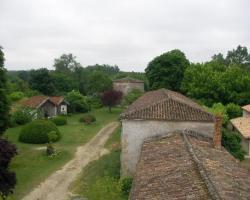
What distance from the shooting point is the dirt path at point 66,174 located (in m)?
23.5

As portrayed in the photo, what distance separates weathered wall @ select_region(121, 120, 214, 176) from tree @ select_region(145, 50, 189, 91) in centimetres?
3456

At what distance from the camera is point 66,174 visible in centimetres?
2800

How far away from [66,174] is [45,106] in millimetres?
29611

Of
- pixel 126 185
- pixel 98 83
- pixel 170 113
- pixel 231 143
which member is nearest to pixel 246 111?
pixel 231 143

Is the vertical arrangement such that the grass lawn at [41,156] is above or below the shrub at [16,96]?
below

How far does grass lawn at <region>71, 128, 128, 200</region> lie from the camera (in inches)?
904

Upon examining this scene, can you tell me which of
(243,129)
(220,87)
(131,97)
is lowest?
(243,129)

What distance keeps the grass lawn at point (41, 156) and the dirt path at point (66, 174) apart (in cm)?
58

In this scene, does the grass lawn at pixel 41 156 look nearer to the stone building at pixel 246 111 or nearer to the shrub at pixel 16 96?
the shrub at pixel 16 96

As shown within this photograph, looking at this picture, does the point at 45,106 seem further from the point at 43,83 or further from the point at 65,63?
the point at 65,63

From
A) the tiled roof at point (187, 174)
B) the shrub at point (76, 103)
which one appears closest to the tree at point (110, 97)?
the shrub at point (76, 103)

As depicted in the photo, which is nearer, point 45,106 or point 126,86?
point 45,106

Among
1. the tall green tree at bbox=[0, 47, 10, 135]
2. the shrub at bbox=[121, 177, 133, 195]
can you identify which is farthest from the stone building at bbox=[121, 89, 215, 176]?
the tall green tree at bbox=[0, 47, 10, 135]

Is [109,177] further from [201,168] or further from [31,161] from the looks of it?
[201,168]
